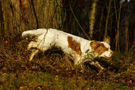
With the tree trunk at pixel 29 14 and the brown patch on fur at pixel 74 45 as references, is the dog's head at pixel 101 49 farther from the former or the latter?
the tree trunk at pixel 29 14

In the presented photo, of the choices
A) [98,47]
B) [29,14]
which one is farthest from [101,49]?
[29,14]

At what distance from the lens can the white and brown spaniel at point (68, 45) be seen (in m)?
3.80

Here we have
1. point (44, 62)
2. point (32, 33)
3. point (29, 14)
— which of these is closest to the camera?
point (32, 33)

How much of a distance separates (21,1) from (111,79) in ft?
10.6

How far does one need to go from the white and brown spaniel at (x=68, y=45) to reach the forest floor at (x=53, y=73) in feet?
0.65

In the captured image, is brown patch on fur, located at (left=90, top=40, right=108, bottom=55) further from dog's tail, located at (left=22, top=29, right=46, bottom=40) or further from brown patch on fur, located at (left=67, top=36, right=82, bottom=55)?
dog's tail, located at (left=22, top=29, right=46, bottom=40)

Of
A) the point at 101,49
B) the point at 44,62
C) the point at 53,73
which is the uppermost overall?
the point at 101,49

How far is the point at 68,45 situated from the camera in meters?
3.93

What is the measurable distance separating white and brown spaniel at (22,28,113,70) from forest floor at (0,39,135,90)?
0.20 meters

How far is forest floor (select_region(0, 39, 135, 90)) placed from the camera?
304 cm

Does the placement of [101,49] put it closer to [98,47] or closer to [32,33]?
[98,47]

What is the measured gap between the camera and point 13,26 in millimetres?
4590

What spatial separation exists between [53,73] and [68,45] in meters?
0.81

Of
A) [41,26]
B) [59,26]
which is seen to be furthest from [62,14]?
[41,26]
